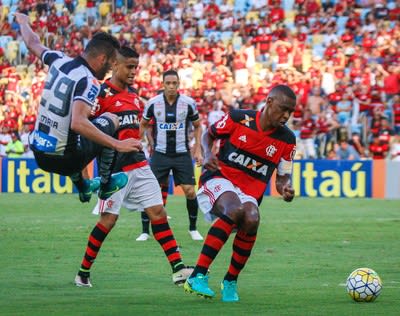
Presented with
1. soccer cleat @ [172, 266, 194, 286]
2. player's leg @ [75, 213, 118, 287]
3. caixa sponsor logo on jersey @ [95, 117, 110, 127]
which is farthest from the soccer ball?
player's leg @ [75, 213, 118, 287]

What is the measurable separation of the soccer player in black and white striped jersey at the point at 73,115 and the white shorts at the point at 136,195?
114cm

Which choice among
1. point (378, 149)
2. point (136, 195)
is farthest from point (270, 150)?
point (378, 149)

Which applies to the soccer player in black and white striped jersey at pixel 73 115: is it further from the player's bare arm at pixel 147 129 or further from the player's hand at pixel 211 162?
the player's bare arm at pixel 147 129

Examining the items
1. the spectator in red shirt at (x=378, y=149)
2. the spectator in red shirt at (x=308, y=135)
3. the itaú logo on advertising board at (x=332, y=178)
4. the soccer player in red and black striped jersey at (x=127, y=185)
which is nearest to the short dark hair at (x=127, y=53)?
the soccer player in red and black striped jersey at (x=127, y=185)

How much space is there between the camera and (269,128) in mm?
9594

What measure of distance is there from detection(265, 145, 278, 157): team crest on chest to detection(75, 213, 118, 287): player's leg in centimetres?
206

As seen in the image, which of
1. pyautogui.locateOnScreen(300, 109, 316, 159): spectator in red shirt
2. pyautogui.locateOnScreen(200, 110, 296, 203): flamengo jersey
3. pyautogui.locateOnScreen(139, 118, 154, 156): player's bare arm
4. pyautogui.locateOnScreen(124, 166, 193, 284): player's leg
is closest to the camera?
pyautogui.locateOnScreen(200, 110, 296, 203): flamengo jersey

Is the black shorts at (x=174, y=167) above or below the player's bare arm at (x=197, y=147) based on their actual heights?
below

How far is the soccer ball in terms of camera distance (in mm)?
9227

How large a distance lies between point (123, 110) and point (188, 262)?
2.52 meters

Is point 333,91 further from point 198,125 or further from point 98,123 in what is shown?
point 98,123

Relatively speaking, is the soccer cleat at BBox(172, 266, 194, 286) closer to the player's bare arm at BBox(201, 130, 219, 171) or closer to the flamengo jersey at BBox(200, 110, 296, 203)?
the flamengo jersey at BBox(200, 110, 296, 203)

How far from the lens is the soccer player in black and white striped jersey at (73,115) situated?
9.02 m

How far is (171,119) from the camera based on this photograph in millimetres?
16078
